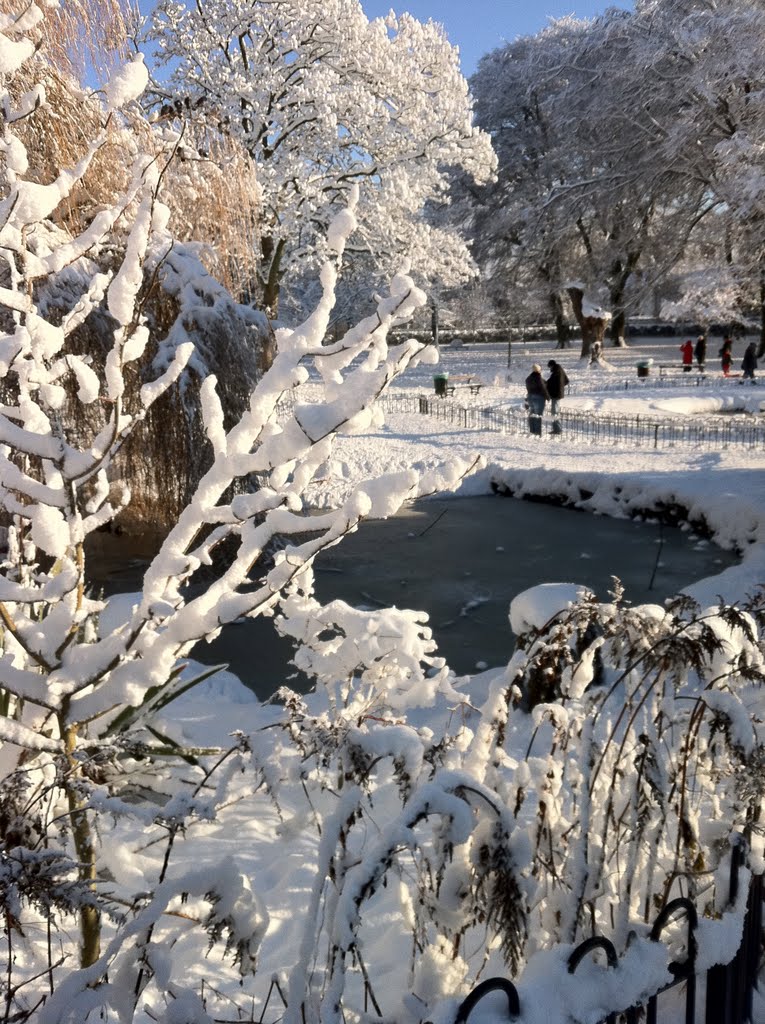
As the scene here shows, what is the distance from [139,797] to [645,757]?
112 inches

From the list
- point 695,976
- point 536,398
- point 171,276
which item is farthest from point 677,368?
point 695,976

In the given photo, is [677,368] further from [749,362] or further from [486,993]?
[486,993]

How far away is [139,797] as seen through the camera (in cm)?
415

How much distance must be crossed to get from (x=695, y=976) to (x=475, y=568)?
914 centimetres

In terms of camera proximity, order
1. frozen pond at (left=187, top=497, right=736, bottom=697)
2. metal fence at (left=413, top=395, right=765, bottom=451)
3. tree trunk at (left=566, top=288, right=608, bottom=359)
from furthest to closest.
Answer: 1. tree trunk at (left=566, top=288, right=608, bottom=359)
2. metal fence at (left=413, top=395, right=765, bottom=451)
3. frozen pond at (left=187, top=497, right=736, bottom=697)

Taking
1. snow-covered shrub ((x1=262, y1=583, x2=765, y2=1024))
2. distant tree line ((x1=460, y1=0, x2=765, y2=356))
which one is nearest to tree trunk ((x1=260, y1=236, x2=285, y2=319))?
distant tree line ((x1=460, y1=0, x2=765, y2=356))

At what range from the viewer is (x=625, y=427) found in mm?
17875

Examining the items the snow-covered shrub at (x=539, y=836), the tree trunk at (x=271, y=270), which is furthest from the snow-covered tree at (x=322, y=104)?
the snow-covered shrub at (x=539, y=836)

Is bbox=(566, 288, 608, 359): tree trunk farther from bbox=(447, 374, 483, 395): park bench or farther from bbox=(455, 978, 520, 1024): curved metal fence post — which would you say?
bbox=(455, 978, 520, 1024): curved metal fence post

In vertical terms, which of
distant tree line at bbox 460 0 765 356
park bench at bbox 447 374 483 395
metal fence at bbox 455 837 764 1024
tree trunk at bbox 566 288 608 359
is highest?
distant tree line at bbox 460 0 765 356

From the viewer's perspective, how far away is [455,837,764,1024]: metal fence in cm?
172

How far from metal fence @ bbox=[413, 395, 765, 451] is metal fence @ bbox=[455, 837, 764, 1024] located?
14.5 metres

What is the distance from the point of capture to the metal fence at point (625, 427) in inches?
678

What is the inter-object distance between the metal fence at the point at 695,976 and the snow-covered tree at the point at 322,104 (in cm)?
1604
